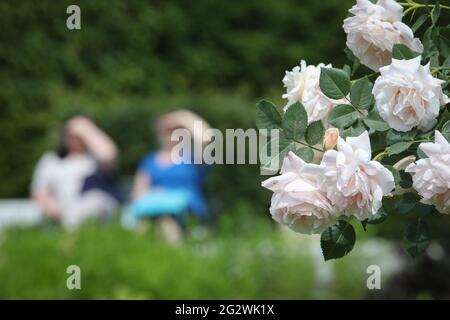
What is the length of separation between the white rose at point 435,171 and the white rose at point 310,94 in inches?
9.1

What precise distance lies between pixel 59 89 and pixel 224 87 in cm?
226

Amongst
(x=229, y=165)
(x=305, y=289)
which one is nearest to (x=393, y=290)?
(x=305, y=289)

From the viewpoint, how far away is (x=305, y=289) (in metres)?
5.42

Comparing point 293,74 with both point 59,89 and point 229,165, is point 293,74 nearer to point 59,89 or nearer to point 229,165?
point 229,165

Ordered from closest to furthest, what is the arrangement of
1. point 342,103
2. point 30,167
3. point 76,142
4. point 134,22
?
point 342,103
point 76,142
point 30,167
point 134,22

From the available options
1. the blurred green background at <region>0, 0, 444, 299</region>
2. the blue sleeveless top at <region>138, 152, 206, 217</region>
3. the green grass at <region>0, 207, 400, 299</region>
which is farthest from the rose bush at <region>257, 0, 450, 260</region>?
the blue sleeveless top at <region>138, 152, 206, 217</region>

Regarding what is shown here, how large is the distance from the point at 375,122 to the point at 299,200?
9.3 inches

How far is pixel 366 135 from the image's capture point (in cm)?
152

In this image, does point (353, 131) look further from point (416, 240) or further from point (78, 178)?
point (78, 178)

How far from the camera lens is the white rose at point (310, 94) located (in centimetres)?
168

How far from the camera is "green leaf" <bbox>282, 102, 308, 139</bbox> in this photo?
162 cm

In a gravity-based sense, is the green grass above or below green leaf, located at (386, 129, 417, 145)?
above

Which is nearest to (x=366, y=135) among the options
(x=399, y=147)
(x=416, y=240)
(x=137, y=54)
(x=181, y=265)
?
(x=399, y=147)

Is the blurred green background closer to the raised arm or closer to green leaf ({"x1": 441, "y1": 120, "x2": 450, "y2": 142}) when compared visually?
the raised arm
